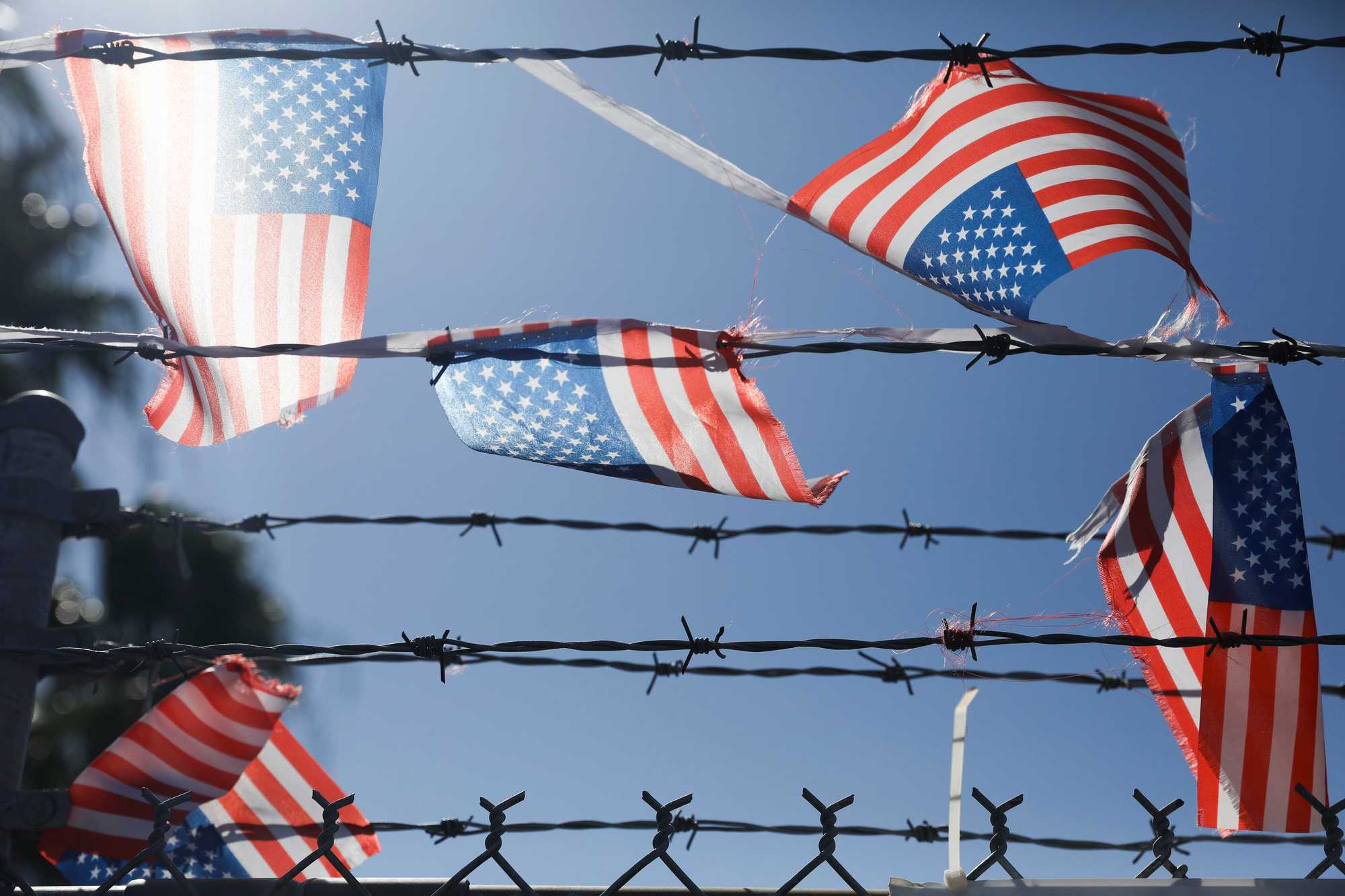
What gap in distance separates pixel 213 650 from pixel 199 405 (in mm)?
1029

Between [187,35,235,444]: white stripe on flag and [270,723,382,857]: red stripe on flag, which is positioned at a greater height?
[187,35,235,444]: white stripe on flag

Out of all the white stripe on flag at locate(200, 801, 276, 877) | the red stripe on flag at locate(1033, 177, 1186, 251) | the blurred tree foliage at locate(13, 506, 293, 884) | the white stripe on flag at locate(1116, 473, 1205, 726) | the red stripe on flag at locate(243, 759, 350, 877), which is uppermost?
the red stripe on flag at locate(1033, 177, 1186, 251)

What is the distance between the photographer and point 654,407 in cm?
257

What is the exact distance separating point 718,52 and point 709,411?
2.90ft

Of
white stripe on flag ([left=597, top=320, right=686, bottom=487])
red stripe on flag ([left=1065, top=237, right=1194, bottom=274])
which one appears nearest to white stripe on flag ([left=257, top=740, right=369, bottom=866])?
white stripe on flag ([left=597, top=320, right=686, bottom=487])

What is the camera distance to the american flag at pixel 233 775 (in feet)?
12.1

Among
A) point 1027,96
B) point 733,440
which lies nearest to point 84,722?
point 733,440

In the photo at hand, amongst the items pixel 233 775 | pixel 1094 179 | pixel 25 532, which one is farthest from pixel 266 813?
pixel 1094 179

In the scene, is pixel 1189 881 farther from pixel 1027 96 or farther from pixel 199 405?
pixel 199 405

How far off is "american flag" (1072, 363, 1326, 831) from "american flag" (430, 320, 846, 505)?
954 millimetres

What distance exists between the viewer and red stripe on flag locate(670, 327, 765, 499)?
2.50m

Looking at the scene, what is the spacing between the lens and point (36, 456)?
99.7 inches

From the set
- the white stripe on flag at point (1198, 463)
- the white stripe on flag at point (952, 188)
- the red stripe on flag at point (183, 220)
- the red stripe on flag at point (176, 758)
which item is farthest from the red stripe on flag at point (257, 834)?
the white stripe on flag at point (1198, 463)

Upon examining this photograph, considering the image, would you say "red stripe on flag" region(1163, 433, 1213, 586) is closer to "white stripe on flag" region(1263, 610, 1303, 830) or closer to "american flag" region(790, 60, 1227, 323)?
"white stripe on flag" region(1263, 610, 1303, 830)
